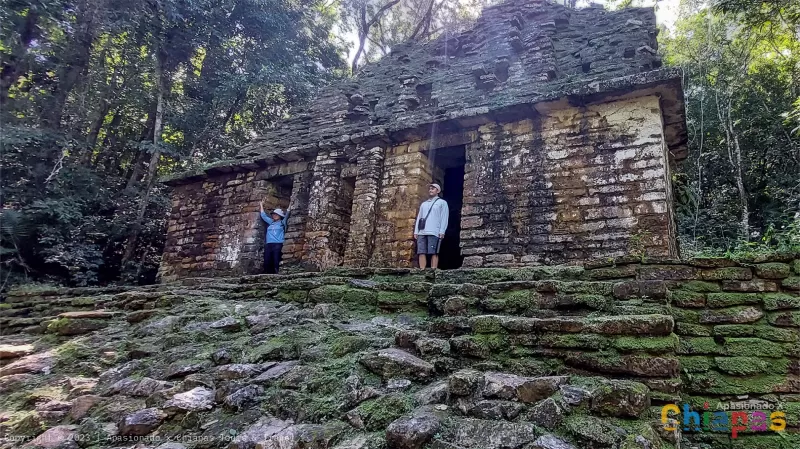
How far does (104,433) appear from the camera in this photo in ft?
8.14

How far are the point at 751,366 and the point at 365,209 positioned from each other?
5.45 meters

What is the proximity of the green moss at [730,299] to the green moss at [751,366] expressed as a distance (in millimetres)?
366

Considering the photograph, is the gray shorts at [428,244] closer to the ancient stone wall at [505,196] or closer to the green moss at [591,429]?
the ancient stone wall at [505,196]

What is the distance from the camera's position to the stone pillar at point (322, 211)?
7.61 metres

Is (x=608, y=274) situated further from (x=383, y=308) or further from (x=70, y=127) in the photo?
(x=70, y=127)

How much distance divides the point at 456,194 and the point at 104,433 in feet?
24.9


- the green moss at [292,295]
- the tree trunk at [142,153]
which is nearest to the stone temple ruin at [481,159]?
the green moss at [292,295]

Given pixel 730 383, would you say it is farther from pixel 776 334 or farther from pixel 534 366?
pixel 534 366

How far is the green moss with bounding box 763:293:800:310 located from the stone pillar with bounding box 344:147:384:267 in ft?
16.7

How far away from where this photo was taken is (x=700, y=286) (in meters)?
3.12

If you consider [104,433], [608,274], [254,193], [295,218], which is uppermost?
[254,193]

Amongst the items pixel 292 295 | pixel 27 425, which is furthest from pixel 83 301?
pixel 27 425

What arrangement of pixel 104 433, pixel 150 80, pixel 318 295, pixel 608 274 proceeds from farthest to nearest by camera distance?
pixel 150 80 < pixel 318 295 < pixel 608 274 < pixel 104 433

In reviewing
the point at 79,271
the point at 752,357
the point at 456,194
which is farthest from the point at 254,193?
the point at 752,357
